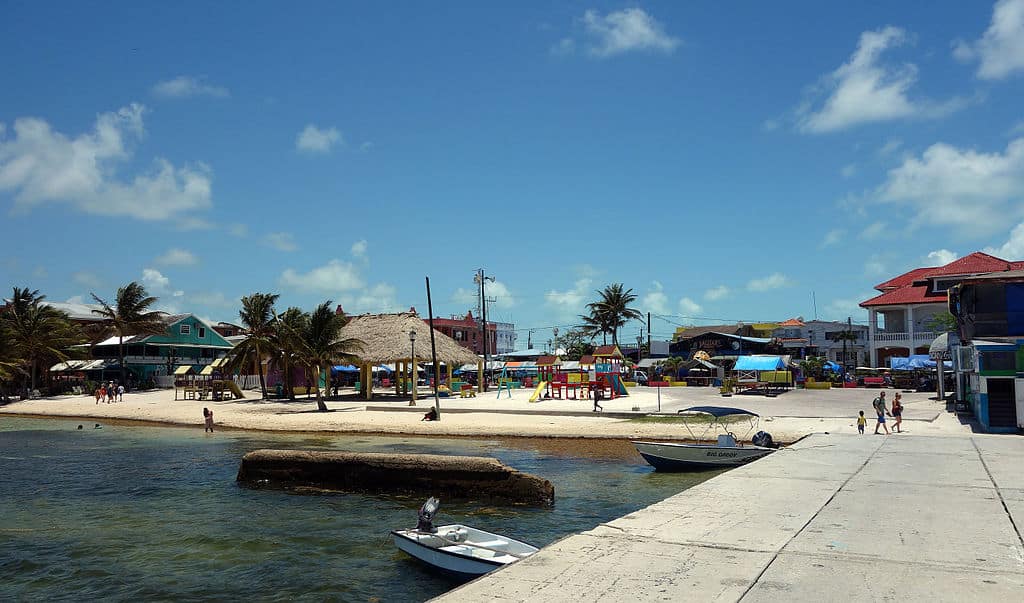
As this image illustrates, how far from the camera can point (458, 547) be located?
1083 cm

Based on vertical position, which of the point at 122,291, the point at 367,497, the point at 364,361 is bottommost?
the point at 367,497

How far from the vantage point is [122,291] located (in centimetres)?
5897

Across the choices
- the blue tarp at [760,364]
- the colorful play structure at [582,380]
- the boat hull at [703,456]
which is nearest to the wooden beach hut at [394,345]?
the colorful play structure at [582,380]

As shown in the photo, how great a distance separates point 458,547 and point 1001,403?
22.3m

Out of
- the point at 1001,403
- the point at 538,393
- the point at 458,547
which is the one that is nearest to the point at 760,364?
the point at 538,393

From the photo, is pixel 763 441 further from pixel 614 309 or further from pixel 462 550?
pixel 614 309

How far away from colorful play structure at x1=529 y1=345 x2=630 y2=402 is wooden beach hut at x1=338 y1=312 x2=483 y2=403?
581 centimetres

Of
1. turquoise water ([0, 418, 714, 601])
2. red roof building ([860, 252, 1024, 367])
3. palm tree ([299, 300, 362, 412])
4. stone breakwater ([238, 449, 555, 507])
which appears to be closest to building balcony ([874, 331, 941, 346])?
red roof building ([860, 252, 1024, 367])

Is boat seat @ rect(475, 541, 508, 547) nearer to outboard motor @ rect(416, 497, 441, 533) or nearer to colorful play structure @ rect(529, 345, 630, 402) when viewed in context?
outboard motor @ rect(416, 497, 441, 533)

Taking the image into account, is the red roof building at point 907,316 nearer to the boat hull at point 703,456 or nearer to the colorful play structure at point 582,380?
the colorful play structure at point 582,380

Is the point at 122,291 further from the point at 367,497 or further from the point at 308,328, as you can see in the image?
the point at 367,497

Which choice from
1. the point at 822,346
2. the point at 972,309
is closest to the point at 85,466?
the point at 972,309

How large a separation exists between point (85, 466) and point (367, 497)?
11.5 m

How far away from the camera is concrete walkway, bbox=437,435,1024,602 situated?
7234 mm
